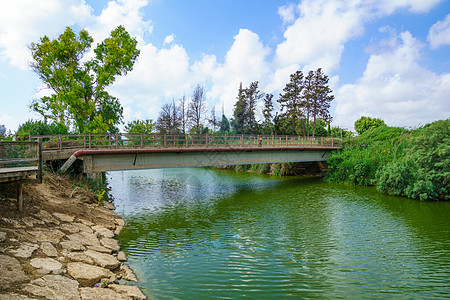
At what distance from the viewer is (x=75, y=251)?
24.4 feet

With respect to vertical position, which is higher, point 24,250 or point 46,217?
point 46,217

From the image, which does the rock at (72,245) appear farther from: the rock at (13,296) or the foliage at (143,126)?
the foliage at (143,126)

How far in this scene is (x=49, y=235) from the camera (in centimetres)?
762

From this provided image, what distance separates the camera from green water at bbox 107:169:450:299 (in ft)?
22.3

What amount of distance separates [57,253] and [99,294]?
2132mm

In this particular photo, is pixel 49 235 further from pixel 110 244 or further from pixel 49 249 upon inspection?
pixel 110 244

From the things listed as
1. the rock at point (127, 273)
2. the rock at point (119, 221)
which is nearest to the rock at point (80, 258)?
the rock at point (127, 273)

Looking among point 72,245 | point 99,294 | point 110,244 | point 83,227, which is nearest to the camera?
point 99,294

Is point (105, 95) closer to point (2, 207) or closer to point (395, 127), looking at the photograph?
point (2, 207)

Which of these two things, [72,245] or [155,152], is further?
[155,152]

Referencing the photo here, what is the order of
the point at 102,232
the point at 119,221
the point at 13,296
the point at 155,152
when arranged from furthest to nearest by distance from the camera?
1. the point at 155,152
2. the point at 119,221
3. the point at 102,232
4. the point at 13,296

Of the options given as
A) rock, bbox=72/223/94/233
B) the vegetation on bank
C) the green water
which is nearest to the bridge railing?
the green water

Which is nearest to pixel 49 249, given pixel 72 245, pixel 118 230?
pixel 72 245

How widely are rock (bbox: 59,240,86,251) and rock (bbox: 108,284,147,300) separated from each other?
6.95 ft
